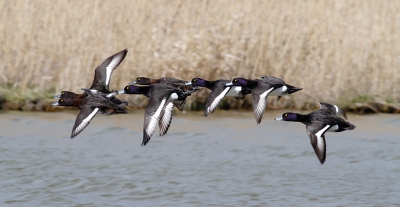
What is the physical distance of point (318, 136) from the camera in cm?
886

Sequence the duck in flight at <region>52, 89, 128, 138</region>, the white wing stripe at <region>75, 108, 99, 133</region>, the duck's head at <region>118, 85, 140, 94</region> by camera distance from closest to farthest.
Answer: the white wing stripe at <region>75, 108, 99, 133</region>
the duck in flight at <region>52, 89, 128, 138</region>
the duck's head at <region>118, 85, 140, 94</region>

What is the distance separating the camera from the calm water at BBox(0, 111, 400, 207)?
11.4 meters

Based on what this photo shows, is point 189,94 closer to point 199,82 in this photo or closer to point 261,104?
point 199,82

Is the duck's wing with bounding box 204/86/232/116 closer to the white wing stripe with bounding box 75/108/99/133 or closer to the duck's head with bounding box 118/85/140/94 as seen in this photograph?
the duck's head with bounding box 118/85/140/94

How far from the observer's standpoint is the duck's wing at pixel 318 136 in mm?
8609

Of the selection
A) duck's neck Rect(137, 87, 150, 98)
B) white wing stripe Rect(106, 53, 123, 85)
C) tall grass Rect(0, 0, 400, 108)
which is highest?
tall grass Rect(0, 0, 400, 108)

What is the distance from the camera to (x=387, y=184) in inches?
467

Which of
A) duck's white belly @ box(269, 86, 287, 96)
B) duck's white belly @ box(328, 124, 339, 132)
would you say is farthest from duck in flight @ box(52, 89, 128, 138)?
duck's white belly @ box(328, 124, 339, 132)

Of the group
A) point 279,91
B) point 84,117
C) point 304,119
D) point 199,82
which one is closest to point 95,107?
point 84,117

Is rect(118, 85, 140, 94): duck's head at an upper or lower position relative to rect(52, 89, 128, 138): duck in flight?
upper

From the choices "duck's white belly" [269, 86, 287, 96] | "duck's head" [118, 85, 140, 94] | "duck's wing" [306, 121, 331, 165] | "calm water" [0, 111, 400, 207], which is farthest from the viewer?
"calm water" [0, 111, 400, 207]

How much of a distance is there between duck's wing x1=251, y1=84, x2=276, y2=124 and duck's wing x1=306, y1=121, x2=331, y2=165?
0.51 metres

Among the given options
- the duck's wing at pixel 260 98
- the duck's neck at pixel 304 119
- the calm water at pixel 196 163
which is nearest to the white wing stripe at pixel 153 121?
the duck's wing at pixel 260 98

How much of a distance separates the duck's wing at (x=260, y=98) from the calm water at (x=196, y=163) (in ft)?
6.77
